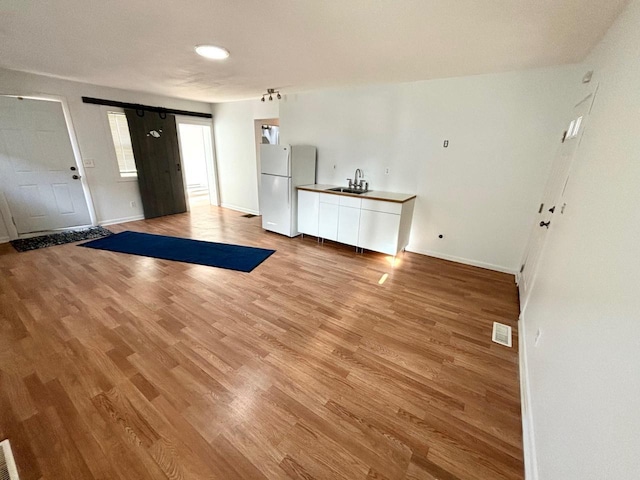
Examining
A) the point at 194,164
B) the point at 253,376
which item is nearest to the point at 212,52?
the point at 253,376

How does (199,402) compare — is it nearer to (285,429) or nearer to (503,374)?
(285,429)

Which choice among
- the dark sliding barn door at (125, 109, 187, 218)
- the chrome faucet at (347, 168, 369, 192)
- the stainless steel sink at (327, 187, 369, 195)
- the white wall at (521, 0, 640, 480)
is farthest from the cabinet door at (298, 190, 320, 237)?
the dark sliding barn door at (125, 109, 187, 218)

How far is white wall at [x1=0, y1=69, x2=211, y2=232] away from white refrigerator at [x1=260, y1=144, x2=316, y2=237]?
2863 millimetres

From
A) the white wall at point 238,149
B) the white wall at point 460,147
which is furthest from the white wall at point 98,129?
the white wall at point 460,147

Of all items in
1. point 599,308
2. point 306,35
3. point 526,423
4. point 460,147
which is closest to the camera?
point 599,308

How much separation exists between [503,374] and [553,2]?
8.09ft

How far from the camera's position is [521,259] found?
3.24m

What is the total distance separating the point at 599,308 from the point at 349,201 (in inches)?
119

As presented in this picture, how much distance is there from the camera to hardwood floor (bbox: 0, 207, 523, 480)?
1289mm

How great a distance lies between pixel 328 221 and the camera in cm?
415

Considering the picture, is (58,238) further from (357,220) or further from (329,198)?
(357,220)

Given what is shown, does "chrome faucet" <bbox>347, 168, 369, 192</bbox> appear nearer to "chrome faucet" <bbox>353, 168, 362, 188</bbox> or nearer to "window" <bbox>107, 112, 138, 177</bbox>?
"chrome faucet" <bbox>353, 168, 362, 188</bbox>

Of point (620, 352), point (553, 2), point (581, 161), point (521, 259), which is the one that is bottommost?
point (521, 259)

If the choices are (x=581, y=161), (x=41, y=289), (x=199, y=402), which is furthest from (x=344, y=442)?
(x=41, y=289)
